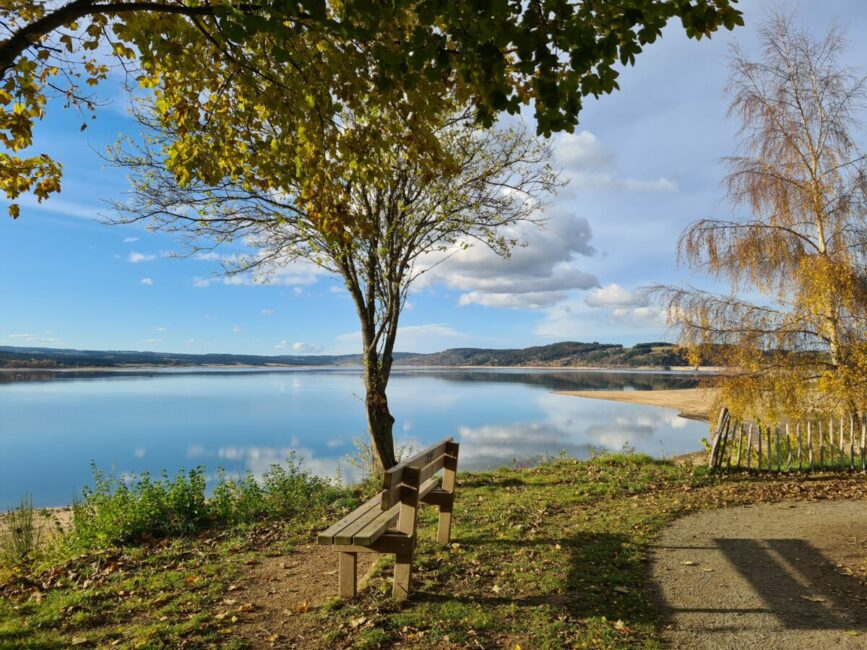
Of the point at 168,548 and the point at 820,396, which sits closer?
the point at 168,548

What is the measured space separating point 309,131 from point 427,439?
26.1 meters

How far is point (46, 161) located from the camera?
588cm

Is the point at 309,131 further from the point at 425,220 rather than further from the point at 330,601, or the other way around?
the point at 425,220

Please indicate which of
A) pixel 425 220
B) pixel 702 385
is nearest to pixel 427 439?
pixel 702 385

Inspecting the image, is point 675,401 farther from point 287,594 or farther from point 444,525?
point 287,594

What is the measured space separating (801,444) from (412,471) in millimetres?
11305

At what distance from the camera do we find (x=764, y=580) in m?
5.58

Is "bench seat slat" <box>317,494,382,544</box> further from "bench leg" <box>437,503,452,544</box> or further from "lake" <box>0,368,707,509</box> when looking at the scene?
"lake" <box>0,368,707,509</box>

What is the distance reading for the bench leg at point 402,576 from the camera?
499cm

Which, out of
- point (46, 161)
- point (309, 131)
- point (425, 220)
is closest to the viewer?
point (309, 131)

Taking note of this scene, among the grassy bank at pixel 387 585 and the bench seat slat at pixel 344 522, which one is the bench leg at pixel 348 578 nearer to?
the grassy bank at pixel 387 585

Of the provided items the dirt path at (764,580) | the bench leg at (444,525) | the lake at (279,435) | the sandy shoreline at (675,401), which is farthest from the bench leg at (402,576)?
the sandy shoreline at (675,401)

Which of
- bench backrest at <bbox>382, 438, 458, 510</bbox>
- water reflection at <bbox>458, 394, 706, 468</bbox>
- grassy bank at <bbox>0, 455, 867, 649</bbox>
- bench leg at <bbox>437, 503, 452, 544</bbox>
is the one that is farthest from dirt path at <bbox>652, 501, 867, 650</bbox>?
water reflection at <bbox>458, 394, 706, 468</bbox>

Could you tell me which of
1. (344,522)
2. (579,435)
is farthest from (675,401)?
(344,522)
